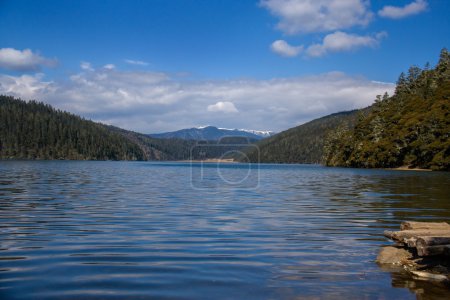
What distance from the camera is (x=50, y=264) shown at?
13969 mm

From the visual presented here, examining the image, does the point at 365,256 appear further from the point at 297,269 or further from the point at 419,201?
the point at 419,201

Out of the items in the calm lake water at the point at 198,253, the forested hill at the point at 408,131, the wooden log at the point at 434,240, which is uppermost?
the forested hill at the point at 408,131

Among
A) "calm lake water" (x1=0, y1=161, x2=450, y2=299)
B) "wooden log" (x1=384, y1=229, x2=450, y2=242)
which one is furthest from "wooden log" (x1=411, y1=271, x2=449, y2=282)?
"wooden log" (x1=384, y1=229, x2=450, y2=242)

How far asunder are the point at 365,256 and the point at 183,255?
6.65m

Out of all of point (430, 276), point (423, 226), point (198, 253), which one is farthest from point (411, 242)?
point (198, 253)

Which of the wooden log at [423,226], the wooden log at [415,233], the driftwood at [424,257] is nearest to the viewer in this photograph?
the driftwood at [424,257]

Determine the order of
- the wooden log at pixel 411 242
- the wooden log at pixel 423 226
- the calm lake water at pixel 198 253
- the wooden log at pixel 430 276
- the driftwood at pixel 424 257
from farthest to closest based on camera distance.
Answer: the wooden log at pixel 423 226 → the wooden log at pixel 411 242 → the driftwood at pixel 424 257 → the wooden log at pixel 430 276 → the calm lake water at pixel 198 253

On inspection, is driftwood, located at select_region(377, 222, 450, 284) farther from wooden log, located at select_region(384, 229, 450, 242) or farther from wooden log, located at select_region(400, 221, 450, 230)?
wooden log, located at select_region(400, 221, 450, 230)

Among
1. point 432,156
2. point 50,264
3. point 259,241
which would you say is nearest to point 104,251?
point 50,264

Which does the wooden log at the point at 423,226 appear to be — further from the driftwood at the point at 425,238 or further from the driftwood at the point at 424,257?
the driftwood at the point at 424,257

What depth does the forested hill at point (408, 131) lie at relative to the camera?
12231 cm

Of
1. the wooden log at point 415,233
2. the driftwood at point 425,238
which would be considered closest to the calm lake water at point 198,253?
the wooden log at point 415,233

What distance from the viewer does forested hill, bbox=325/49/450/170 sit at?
401 feet

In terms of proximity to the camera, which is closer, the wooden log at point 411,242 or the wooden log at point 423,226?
the wooden log at point 411,242
